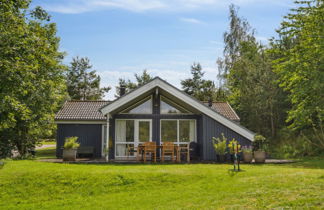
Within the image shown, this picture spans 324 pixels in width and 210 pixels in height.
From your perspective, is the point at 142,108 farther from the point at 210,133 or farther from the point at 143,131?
the point at 210,133

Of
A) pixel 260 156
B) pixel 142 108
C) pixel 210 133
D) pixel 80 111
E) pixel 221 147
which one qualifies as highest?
pixel 80 111

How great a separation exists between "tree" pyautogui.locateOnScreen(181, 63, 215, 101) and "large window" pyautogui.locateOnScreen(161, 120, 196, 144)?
2248 cm

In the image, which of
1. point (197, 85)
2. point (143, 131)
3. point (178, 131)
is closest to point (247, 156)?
point (178, 131)

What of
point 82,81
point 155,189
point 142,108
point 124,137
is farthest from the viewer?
point 82,81

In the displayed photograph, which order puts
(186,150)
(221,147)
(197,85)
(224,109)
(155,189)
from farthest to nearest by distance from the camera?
(197,85) < (224,109) < (186,150) < (221,147) < (155,189)

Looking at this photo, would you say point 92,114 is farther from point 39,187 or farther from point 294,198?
point 294,198

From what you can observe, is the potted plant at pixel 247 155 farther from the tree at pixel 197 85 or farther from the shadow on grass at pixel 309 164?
the tree at pixel 197 85

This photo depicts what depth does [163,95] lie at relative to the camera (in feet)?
49.7

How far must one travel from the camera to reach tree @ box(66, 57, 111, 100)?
135ft

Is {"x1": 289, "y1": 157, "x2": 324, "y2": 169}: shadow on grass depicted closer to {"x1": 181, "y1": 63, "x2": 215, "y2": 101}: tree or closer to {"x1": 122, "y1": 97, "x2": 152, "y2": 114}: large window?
{"x1": 122, "y1": 97, "x2": 152, "y2": 114}: large window

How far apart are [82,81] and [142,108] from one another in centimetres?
2931

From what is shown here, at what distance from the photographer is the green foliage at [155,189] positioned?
21.0 feet

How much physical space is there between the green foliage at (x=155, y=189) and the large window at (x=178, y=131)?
5329mm

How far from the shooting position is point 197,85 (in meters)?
39.0
